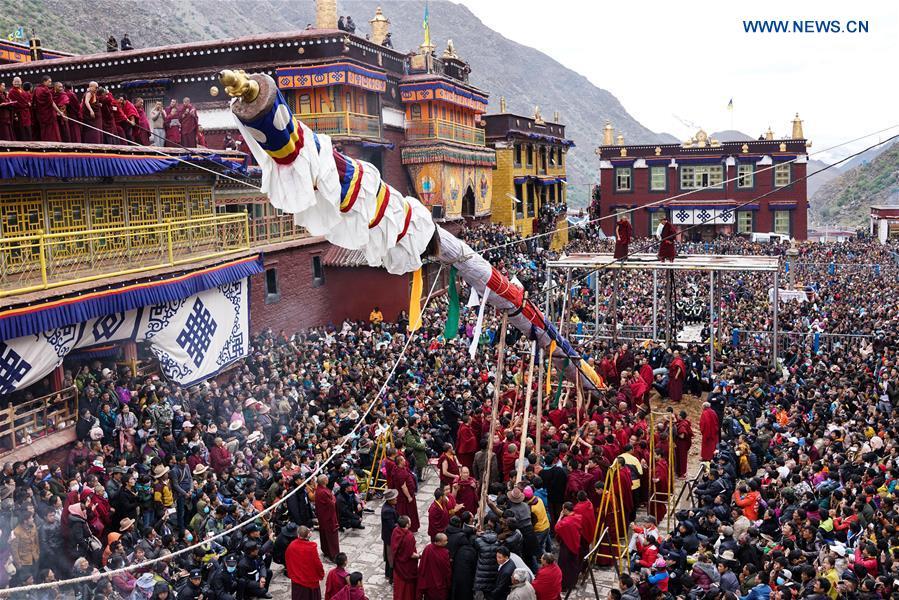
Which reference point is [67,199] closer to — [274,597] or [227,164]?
[227,164]

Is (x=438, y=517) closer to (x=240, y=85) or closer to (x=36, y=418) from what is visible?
(x=240, y=85)

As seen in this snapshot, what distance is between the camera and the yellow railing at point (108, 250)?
14336 millimetres

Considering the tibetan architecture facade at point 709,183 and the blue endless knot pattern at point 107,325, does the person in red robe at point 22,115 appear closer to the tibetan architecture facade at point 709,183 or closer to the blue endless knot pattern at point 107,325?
the blue endless knot pattern at point 107,325

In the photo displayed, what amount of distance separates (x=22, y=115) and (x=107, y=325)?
433 cm

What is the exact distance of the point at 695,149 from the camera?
54.8m

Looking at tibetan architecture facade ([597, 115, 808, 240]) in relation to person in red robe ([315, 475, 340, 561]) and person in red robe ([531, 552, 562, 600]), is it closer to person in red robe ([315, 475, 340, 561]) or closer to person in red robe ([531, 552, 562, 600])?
person in red robe ([315, 475, 340, 561])

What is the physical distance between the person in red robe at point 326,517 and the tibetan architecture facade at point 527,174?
35269 millimetres

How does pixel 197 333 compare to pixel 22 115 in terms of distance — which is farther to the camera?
pixel 197 333

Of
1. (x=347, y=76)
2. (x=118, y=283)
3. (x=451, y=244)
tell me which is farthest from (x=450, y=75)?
(x=451, y=244)

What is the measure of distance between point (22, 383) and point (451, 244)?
7802mm

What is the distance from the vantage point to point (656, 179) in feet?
184

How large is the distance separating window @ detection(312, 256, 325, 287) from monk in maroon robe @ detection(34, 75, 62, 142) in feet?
36.9

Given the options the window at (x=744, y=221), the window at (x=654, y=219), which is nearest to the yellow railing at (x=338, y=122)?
the window at (x=654, y=219)

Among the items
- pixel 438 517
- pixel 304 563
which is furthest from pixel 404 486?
pixel 304 563
